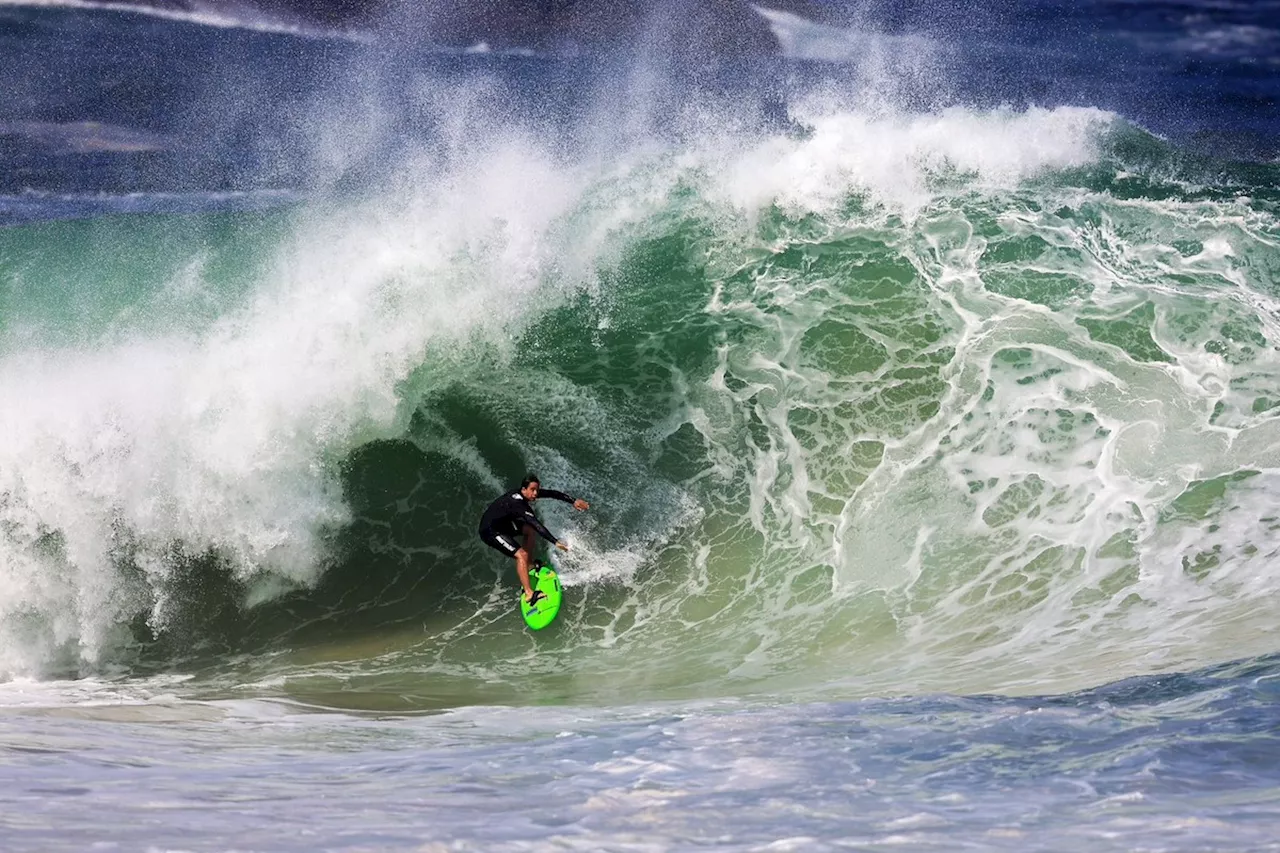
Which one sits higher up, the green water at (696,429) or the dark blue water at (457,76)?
the dark blue water at (457,76)

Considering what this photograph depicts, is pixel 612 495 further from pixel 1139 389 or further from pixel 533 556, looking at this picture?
pixel 1139 389

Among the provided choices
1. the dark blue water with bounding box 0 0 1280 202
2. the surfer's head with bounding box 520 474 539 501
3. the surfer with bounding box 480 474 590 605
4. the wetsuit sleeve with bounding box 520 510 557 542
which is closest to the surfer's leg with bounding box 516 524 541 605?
the surfer with bounding box 480 474 590 605

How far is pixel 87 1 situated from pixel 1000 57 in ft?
49.3

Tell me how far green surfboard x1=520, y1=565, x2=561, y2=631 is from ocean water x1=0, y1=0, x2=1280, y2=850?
0.13 metres

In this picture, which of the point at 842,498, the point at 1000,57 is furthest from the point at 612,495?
the point at 1000,57

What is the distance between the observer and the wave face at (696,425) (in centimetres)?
774

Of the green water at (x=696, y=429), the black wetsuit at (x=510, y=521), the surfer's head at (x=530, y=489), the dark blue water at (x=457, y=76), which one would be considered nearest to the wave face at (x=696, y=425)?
the green water at (x=696, y=429)

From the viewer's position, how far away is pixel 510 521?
8.06 metres

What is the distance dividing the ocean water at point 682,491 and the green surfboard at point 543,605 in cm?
13

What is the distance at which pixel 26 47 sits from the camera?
60.3ft

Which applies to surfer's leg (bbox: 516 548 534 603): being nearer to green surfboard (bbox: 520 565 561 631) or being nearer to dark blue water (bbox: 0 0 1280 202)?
green surfboard (bbox: 520 565 561 631)

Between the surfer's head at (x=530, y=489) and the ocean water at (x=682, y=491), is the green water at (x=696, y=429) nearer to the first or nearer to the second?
the ocean water at (x=682, y=491)

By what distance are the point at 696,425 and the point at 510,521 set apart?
205 cm

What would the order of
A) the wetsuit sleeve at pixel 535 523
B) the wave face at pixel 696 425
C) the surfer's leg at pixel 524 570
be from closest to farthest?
the wave face at pixel 696 425
the wetsuit sleeve at pixel 535 523
the surfer's leg at pixel 524 570
